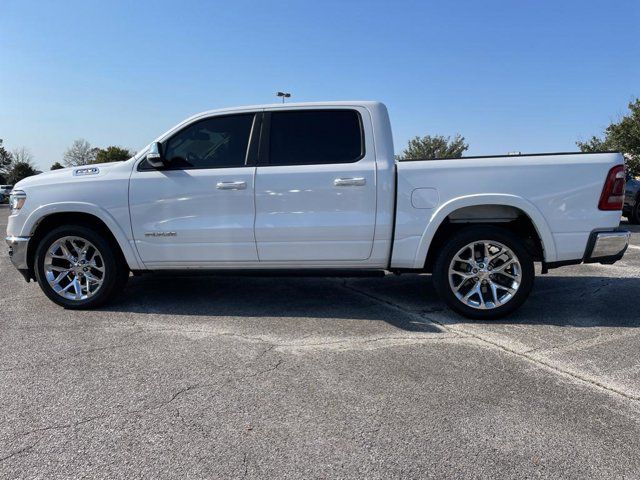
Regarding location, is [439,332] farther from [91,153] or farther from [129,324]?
[91,153]

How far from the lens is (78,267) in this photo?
5.03m

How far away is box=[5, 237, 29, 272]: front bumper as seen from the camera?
498 cm

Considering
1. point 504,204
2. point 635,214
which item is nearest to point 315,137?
point 504,204

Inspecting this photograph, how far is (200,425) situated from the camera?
2734 mm

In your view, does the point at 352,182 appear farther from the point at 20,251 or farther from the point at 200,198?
the point at 20,251

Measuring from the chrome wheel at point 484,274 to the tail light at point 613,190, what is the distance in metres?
0.91

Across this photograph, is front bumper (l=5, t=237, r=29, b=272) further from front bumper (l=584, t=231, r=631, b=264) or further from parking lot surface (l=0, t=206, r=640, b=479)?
front bumper (l=584, t=231, r=631, b=264)

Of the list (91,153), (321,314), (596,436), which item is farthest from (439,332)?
(91,153)

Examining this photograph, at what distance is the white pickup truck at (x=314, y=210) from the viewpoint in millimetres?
4422

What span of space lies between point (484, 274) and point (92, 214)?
3.90m

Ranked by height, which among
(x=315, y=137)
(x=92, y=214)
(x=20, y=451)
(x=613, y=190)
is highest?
(x=315, y=137)

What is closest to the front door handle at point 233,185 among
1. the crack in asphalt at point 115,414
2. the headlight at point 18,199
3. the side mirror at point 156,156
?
the side mirror at point 156,156

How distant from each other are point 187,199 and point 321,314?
5.70 ft

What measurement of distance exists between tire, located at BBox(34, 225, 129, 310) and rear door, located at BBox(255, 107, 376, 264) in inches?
61.9
